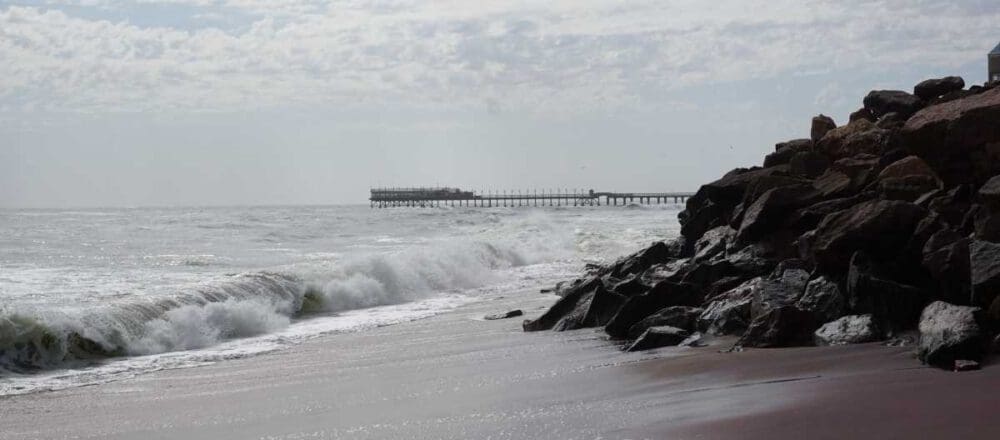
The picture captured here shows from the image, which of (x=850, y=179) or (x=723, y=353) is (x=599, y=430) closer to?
(x=723, y=353)

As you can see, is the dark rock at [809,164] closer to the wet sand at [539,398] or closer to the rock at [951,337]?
the wet sand at [539,398]

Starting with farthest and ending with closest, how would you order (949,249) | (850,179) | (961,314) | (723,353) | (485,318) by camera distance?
(485,318)
(850,179)
(723,353)
(949,249)
(961,314)

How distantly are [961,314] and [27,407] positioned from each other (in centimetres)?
735

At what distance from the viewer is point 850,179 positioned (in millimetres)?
11938

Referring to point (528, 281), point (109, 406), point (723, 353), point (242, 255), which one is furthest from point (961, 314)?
point (242, 255)

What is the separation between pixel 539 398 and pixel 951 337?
2.87 meters

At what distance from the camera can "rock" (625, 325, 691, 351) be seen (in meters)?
9.60

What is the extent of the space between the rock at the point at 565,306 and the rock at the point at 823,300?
10.5 ft

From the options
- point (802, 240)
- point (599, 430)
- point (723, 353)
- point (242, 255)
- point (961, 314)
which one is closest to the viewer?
point (599, 430)

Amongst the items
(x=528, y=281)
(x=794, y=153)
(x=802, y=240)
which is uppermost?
(x=794, y=153)

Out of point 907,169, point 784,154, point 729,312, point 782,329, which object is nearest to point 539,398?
point 782,329

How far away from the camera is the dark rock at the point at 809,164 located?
1404 centimetres

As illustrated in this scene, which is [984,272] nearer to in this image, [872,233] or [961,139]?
[872,233]

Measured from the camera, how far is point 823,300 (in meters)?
9.07
